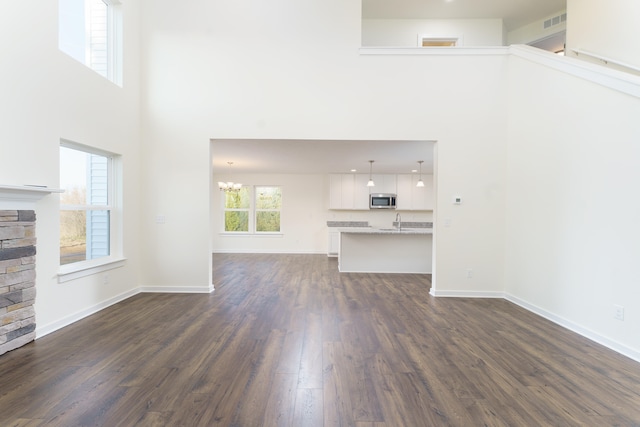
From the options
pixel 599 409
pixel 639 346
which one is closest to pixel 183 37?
pixel 599 409

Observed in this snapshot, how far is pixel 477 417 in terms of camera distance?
5.95 feet

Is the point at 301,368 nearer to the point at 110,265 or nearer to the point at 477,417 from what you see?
the point at 477,417

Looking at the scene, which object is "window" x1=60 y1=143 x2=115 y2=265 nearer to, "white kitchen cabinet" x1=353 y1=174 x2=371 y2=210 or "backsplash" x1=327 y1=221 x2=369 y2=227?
"backsplash" x1=327 y1=221 x2=369 y2=227

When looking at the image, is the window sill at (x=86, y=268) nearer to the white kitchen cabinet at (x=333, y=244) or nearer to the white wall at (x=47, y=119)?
the white wall at (x=47, y=119)

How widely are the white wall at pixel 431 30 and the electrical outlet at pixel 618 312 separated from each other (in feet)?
18.5

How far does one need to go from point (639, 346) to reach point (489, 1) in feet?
19.7

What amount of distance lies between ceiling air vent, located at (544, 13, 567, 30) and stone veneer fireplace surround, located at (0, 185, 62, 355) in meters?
8.49

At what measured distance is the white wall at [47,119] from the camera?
2633 mm

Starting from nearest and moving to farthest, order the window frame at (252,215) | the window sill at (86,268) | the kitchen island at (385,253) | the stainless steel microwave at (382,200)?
the window sill at (86,268) → the kitchen island at (385,253) → the stainless steel microwave at (382,200) → the window frame at (252,215)

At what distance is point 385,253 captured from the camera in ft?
20.4

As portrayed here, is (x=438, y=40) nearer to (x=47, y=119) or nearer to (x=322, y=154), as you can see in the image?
(x=322, y=154)

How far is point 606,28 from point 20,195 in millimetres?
7051

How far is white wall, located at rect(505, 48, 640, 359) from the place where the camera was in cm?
271

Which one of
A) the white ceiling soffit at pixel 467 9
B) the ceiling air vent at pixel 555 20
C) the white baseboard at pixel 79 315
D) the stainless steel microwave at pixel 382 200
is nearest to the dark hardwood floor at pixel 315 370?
the white baseboard at pixel 79 315
